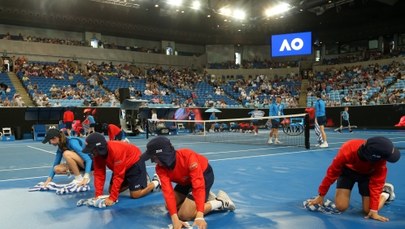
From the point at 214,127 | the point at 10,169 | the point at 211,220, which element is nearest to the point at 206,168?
the point at 211,220

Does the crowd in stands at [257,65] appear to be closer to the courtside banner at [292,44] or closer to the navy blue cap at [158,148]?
the courtside banner at [292,44]

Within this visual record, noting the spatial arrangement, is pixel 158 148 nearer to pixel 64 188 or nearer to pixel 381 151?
pixel 381 151

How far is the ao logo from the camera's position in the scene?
1241 inches

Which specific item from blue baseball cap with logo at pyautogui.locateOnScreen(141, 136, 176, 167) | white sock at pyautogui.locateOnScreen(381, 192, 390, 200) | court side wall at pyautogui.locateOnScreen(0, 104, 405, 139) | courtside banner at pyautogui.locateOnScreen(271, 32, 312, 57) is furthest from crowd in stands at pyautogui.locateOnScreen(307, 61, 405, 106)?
blue baseball cap with logo at pyautogui.locateOnScreen(141, 136, 176, 167)

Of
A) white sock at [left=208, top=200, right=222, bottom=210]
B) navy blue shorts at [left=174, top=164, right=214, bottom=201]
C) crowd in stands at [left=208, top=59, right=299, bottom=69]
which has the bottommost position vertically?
white sock at [left=208, top=200, right=222, bottom=210]

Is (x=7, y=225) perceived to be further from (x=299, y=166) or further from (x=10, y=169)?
(x=299, y=166)

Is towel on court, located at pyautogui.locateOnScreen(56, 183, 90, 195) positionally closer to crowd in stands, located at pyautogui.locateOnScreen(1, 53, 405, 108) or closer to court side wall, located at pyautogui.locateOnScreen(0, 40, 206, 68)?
crowd in stands, located at pyautogui.locateOnScreen(1, 53, 405, 108)

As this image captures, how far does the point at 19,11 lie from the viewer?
106 ft

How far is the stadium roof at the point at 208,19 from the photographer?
32.2m

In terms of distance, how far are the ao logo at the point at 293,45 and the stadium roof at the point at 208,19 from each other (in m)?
2.88

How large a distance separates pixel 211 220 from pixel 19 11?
33.7 meters

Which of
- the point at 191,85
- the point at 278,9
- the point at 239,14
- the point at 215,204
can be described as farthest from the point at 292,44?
the point at 215,204

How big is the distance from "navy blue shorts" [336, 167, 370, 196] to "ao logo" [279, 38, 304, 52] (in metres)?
28.2

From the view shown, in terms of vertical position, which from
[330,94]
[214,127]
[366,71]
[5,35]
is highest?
[5,35]
